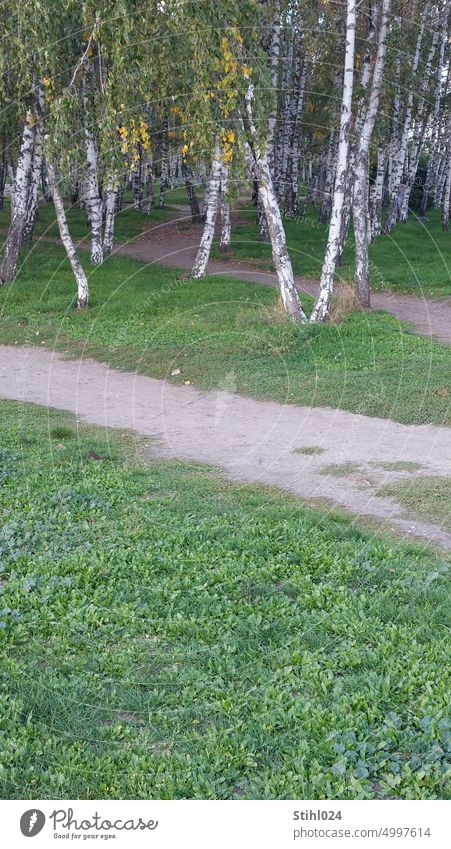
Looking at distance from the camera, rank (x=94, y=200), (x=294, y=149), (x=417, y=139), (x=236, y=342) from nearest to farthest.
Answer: (x=236, y=342) < (x=94, y=200) < (x=294, y=149) < (x=417, y=139)

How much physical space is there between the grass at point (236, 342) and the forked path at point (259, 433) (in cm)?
51

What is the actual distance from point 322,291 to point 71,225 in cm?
1966

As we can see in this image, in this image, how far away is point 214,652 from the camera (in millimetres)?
5340

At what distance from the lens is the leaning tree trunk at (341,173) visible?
14508mm

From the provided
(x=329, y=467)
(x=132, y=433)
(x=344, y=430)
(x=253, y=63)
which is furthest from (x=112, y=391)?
(x=253, y=63)

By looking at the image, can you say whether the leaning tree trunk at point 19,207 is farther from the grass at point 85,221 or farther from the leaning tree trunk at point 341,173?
the grass at point 85,221

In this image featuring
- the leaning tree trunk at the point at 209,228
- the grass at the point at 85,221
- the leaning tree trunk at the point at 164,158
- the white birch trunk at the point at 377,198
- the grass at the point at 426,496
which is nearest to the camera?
the grass at the point at 426,496

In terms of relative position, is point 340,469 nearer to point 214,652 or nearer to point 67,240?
point 214,652

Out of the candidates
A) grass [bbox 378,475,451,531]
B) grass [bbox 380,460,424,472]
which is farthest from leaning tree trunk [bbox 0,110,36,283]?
grass [bbox 378,475,451,531]

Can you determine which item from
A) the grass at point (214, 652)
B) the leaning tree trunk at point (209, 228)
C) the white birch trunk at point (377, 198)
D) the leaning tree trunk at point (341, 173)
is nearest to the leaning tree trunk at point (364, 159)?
the leaning tree trunk at point (341, 173)

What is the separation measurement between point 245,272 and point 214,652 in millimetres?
17843

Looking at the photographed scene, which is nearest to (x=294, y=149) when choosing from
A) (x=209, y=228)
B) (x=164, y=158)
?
(x=164, y=158)
